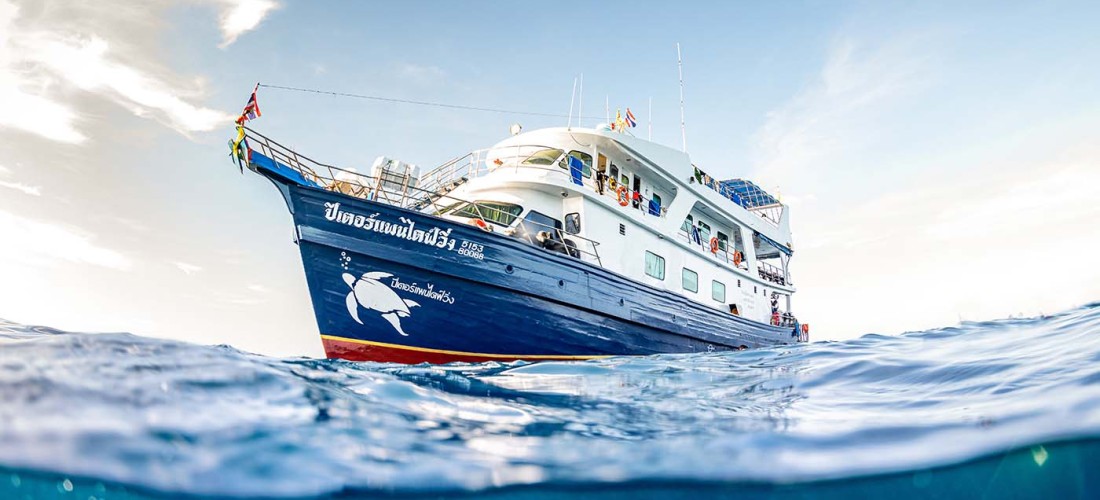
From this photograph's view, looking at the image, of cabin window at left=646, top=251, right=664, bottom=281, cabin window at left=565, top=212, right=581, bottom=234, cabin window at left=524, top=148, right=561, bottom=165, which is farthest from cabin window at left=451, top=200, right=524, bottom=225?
cabin window at left=646, top=251, right=664, bottom=281

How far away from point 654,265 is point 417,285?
6006 mm

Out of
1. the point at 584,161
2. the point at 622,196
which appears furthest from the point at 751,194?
the point at 584,161

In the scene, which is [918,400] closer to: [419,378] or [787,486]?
[787,486]

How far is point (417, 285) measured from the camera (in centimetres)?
876

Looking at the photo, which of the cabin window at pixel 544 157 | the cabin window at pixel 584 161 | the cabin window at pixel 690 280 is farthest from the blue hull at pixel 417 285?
the cabin window at pixel 690 280

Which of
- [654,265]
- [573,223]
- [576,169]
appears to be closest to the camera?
[573,223]

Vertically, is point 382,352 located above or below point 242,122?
below

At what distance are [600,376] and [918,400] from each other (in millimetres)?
2617

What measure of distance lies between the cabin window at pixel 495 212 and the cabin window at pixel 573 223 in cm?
103

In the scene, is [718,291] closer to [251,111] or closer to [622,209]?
[622,209]

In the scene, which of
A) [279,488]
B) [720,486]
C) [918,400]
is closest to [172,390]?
[279,488]

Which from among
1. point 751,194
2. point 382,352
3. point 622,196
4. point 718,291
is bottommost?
point 382,352

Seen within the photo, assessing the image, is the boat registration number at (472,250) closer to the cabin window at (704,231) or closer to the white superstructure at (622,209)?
the white superstructure at (622,209)

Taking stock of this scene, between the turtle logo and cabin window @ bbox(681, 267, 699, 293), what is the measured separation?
7.34 metres
